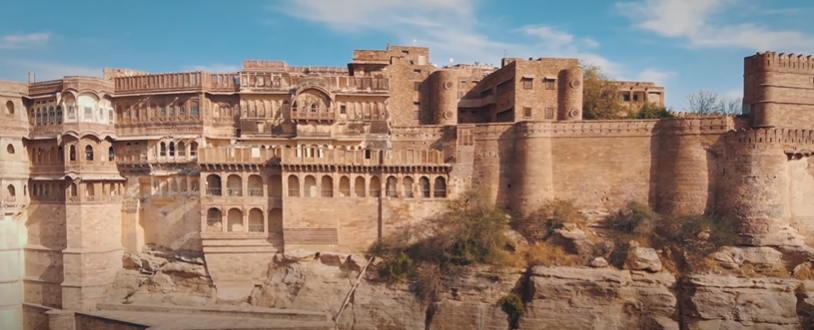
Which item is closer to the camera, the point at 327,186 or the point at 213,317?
the point at 213,317

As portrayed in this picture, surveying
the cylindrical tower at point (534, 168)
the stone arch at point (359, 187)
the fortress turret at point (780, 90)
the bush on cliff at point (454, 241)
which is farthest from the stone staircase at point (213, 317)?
the fortress turret at point (780, 90)

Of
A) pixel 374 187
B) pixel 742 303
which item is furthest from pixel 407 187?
pixel 742 303

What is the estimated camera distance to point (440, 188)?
25.8 metres

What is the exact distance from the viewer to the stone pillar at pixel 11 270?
2598 cm

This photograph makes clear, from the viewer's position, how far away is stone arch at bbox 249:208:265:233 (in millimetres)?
25281

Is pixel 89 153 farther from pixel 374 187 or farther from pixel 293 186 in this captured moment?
pixel 374 187

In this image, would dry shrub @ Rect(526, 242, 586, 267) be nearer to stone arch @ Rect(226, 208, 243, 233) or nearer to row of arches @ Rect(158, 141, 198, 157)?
stone arch @ Rect(226, 208, 243, 233)

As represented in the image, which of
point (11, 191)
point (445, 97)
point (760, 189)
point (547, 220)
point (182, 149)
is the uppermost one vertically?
point (445, 97)

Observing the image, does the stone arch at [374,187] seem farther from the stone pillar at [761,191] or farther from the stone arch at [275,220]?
the stone pillar at [761,191]

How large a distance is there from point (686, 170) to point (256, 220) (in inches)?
798

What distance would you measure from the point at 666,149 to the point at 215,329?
21.4 meters

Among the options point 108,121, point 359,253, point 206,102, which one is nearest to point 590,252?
point 359,253

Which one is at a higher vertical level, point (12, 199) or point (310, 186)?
point (310, 186)

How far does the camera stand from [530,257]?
23.3 meters
